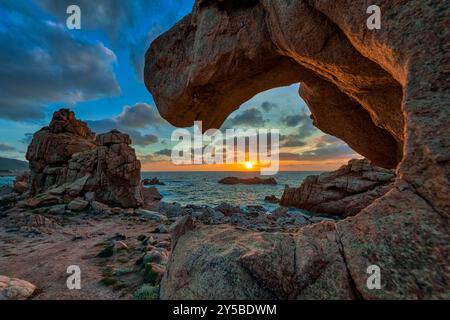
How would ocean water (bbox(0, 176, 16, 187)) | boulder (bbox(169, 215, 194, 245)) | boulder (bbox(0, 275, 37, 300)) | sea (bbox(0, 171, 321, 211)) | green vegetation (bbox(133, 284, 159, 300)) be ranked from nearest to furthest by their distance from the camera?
green vegetation (bbox(133, 284, 159, 300)), boulder (bbox(0, 275, 37, 300)), boulder (bbox(169, 215, 194, 245)), sea (bbox(0, 171, 321, 211)), ocean water (bbox(0, 176, 16, 187))

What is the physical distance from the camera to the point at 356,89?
7.95 m

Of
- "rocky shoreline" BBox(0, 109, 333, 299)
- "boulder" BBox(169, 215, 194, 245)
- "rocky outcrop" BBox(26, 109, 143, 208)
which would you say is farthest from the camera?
"rocky outcrop" BBox(26, 109, 143, 208)

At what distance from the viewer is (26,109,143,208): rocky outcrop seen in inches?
945

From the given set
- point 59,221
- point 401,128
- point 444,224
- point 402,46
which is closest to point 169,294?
point 444,224

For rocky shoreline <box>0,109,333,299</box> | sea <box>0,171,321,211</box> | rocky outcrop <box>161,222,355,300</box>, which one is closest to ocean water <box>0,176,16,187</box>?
sea <box>0,171,321,211</box>

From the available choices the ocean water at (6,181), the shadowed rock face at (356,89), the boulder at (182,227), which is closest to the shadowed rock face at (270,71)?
the shadowed rock face at (356,89)

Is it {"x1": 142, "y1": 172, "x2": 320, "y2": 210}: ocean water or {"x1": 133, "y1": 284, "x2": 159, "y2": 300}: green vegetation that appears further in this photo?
{"x1": 142, "y1": 172, "x2": 320, "y2": 210}: ocean water

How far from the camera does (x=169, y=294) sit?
432 cm

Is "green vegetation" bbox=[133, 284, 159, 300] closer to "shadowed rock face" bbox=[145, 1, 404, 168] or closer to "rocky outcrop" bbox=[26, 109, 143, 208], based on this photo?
"shadowed rock face" bbox=[145, 1, 404, 168]

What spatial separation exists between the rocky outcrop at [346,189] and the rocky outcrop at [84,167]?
2335cm

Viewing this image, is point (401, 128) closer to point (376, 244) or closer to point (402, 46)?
point (402, 46)

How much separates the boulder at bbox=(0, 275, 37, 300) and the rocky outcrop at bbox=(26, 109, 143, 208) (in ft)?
60.3

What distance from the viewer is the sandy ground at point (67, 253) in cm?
653
